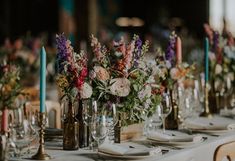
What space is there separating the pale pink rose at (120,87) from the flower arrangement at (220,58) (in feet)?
4.43

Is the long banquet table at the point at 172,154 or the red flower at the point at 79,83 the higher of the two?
the red flower at the point at 79,83

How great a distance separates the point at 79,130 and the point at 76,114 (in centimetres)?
8

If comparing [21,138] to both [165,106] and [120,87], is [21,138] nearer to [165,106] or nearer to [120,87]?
[120,87]

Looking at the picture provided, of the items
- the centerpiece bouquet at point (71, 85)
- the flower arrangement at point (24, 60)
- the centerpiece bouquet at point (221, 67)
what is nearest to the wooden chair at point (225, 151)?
the centerpiece bouquet at point (71, 85)

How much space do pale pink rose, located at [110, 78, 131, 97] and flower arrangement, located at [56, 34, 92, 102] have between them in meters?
0.12

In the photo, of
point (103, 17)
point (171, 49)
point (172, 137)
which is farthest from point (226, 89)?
point (103, 17)

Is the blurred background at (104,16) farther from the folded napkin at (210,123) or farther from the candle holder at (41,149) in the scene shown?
the candle holder at (41,149)

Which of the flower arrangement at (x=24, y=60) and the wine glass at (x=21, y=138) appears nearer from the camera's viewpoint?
the wine glass at (x=21, y=138)

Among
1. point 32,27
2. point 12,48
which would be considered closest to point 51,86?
point 12,48

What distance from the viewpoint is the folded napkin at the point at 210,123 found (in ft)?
11.3

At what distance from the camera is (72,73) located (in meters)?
2.99

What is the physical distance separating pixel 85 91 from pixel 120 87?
7.2 inches

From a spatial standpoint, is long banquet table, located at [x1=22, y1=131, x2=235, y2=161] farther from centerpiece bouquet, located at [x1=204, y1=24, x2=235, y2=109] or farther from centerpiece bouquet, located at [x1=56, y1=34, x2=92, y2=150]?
centerpiece bouquet, located at [x1=204, y1=24, x2=235, y2=109]

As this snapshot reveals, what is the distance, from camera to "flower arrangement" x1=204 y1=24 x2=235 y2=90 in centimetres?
431
